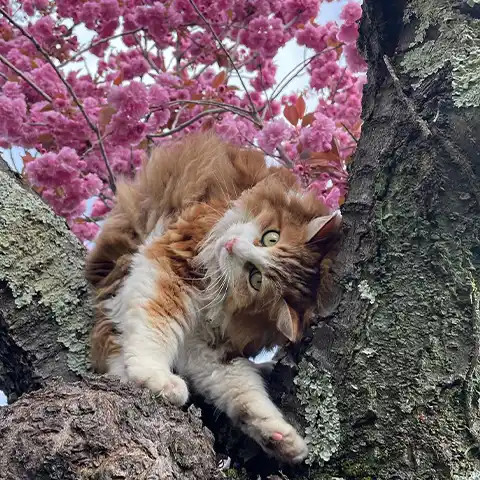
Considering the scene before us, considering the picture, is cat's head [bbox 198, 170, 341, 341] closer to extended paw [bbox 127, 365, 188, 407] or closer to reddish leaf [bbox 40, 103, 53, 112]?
extended paw [bbox 127, 365, 188, 407]

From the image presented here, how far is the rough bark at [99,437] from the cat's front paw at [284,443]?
192mm

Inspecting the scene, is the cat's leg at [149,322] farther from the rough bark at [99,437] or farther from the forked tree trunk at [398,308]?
the rough bark at [99,437]

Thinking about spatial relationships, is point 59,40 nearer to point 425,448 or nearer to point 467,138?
point 467,138

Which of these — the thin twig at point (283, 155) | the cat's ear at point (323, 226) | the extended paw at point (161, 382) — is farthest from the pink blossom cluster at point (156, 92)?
the extended paw at point (161, 382)

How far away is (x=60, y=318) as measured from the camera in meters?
1.54

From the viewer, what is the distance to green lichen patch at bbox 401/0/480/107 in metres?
1.26

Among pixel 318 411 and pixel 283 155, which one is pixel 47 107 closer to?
pixel 283 155

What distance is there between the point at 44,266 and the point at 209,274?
55 centimetres

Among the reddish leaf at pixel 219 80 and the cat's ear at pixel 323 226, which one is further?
the reddish leaf at pixel 219 80

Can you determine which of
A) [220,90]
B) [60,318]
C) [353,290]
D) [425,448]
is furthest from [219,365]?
[220,90]

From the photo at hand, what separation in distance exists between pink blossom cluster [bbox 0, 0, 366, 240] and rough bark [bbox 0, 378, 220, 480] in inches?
59.3

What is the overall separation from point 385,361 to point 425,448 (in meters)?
0.19

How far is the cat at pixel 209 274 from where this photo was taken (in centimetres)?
161

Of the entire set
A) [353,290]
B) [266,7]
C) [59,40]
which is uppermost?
[266,7]
